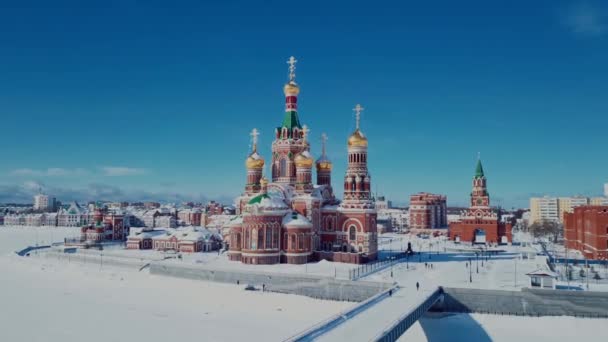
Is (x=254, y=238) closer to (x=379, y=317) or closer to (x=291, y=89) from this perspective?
(x=291, y=89)

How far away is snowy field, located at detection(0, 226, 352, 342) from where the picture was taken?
75.6 ft

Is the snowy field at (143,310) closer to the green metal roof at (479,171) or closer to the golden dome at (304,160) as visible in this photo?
the golden dome at (304,160)

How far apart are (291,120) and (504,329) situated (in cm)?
2868

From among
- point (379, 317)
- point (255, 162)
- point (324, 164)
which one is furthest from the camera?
point (255, 162)

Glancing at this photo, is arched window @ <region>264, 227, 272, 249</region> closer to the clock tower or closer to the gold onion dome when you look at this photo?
the gold onion dome

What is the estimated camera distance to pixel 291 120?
48.2 m

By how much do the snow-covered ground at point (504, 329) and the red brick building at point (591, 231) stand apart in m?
21.0

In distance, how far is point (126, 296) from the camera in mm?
31609

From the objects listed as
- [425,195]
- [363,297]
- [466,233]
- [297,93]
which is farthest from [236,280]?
[425,195]

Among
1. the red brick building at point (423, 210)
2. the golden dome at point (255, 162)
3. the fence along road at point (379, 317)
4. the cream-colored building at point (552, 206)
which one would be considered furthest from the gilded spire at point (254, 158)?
the cream-colored building at point (552, 206)

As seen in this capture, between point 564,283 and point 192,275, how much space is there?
1021 inches

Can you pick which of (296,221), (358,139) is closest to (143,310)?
(296,221)

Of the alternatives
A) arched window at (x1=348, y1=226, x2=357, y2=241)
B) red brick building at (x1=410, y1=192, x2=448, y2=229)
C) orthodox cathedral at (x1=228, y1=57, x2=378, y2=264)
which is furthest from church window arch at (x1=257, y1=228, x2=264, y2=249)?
red brick building at (x1=410, y1=192, x2=448, y2=229)

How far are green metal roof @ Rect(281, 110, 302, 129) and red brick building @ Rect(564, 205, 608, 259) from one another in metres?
28.4
